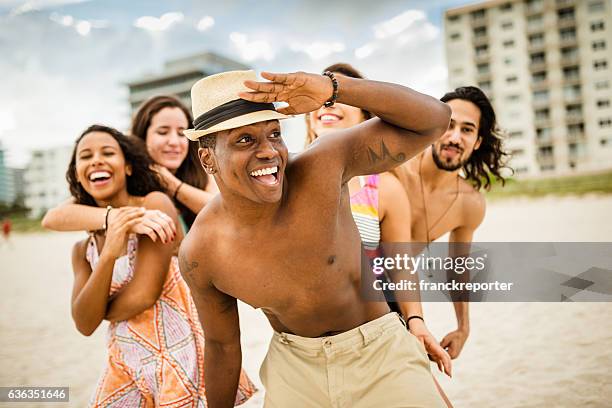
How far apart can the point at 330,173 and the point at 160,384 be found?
140cm

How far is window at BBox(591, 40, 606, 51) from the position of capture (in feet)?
75.4

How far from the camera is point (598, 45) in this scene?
2350cm

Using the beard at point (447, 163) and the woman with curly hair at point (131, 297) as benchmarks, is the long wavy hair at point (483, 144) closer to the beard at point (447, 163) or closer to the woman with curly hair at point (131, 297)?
the beard at point (447, 163)

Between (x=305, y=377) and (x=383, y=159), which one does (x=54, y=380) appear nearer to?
(x=305, y=377)

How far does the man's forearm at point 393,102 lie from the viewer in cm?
164

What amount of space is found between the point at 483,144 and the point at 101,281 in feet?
7.97

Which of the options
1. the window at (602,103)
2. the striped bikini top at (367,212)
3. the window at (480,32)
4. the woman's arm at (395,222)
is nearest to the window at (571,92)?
the window at (602,103)

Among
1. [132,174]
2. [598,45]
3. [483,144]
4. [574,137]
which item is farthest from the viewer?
[574,137]

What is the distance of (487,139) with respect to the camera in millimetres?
3293

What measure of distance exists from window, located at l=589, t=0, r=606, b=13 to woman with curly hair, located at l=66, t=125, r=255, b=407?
81.2 feet

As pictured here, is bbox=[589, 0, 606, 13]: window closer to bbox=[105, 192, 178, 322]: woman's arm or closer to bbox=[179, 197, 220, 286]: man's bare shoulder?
bbox=[105, 192, 178, 322]: woman's arm

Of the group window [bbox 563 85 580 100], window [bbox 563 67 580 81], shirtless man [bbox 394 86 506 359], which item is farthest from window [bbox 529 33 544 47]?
shirtless man [bbox 394 86 506 359]

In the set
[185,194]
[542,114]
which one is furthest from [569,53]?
[185,194]

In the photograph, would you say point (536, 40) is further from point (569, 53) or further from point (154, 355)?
point (154, 355)
